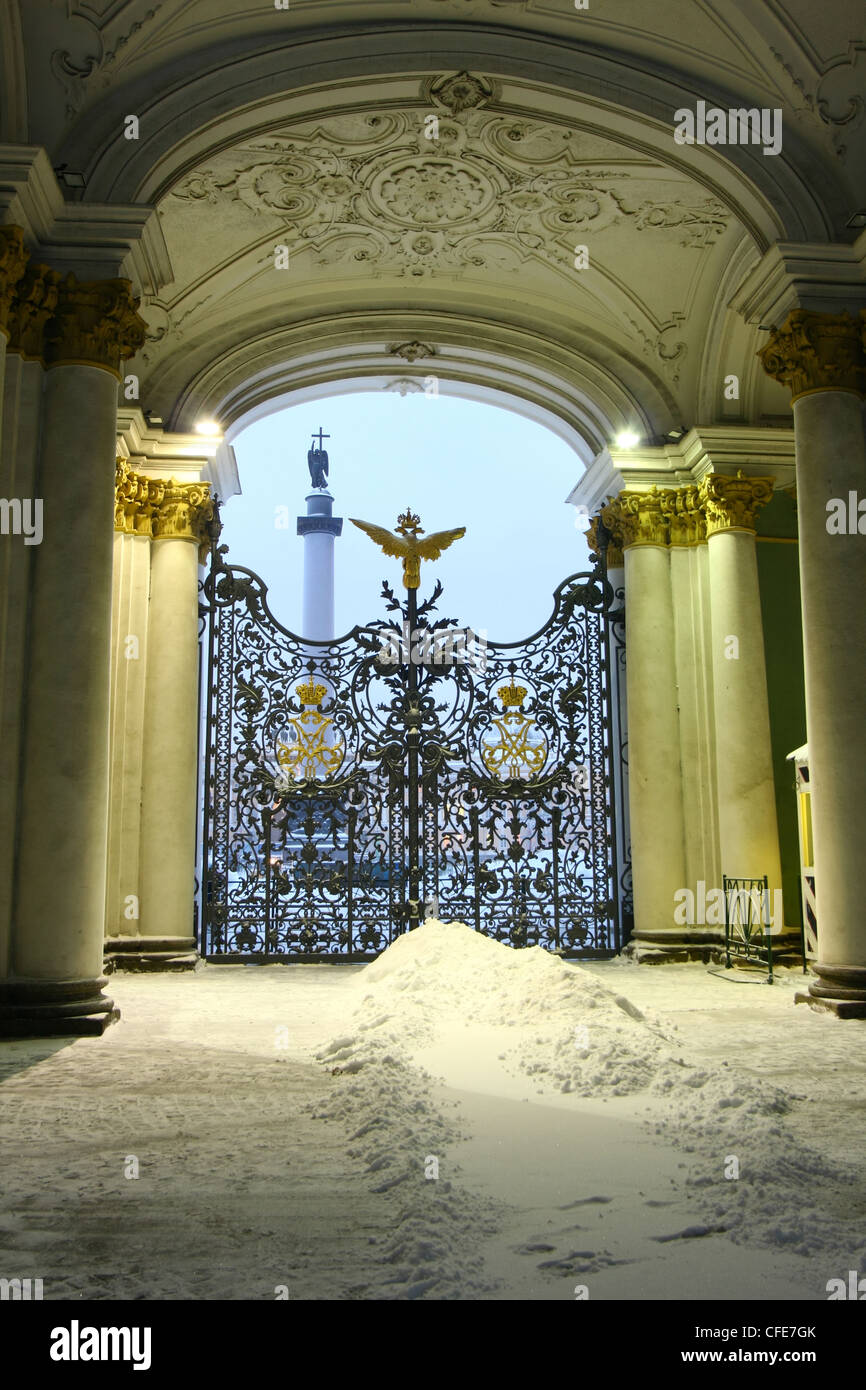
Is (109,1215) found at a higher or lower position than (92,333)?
lower

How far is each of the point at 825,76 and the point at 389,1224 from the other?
8.34 meters

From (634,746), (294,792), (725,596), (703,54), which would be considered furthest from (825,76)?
(294,792)

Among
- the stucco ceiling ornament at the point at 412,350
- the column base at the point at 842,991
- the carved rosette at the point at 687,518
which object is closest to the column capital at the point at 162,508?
the stucco ceiling ornament at the point at 412,350

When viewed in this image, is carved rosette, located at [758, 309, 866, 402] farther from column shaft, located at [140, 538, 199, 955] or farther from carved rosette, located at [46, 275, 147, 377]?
column shaft, located at [140, 538, 199, 955]

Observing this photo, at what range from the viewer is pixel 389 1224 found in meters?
3.48

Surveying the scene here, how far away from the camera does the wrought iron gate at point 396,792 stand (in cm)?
1188

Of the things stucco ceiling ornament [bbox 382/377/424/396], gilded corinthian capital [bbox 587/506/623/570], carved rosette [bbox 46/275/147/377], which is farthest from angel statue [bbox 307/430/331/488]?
carved rosette [bbox 46/275/147/377]

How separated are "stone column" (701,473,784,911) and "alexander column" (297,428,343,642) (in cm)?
2746

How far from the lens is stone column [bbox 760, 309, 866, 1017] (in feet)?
25.5

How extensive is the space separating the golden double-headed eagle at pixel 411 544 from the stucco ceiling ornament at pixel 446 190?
280cm

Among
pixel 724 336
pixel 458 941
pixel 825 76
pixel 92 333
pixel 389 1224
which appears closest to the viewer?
pixel 389 1224

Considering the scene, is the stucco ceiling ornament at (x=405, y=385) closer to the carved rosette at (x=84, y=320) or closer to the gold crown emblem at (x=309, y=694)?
the gold crown emblem at (x=309, y=694)

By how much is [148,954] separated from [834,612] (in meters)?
7.09
